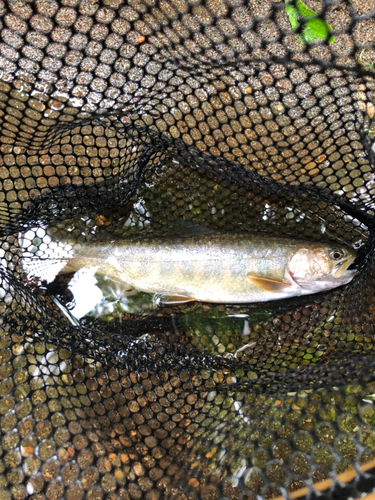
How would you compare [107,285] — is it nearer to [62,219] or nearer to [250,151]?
[62,219]

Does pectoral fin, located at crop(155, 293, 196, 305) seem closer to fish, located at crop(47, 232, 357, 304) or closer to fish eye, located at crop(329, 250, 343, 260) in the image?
fish, located at crop(47, 232, 357, 304)

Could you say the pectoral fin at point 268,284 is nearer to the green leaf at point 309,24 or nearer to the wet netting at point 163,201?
the wet netting at point 163,201

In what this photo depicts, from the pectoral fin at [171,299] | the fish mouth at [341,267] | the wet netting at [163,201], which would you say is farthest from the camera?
the pectoral fin at [171,299]

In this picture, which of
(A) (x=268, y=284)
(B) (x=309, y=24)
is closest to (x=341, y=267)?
(A) (x=268, y=284)

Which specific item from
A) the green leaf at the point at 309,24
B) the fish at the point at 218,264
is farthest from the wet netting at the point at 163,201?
the fish at the point at 218,264

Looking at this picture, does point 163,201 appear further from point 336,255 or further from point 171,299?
point 336,255
